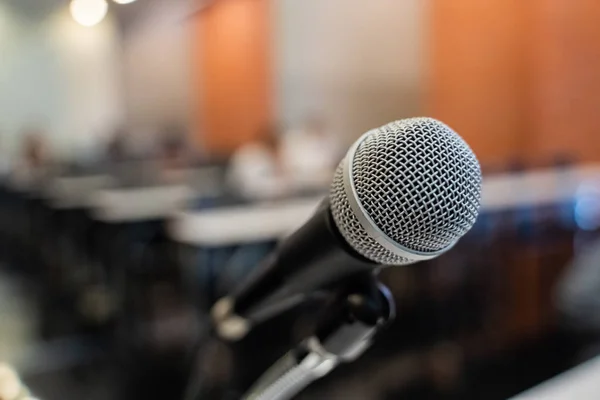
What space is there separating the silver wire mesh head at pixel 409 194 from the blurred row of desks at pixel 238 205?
1807 millimetres

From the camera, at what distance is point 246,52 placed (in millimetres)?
6141

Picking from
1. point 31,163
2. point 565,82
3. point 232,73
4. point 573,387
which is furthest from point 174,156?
point 573,387

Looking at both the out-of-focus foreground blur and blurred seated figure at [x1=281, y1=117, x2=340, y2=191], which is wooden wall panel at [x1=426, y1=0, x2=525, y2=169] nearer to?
the out-of-focus foreground blur

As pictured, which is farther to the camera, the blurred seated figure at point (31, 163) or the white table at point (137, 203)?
the white table at point (137, 203)

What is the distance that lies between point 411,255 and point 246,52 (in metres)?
5.92

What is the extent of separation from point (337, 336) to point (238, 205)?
8.06ft

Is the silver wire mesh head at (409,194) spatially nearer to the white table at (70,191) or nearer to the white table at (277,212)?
the white table at (277,212)

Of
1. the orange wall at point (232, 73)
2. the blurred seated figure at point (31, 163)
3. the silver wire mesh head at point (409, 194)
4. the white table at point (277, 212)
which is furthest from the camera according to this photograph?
the orange wall at point (232, 73)

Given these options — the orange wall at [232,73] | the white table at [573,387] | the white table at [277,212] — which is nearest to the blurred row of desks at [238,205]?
the white table at [277,212]

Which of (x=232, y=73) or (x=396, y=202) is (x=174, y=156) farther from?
(x=396, y=202)

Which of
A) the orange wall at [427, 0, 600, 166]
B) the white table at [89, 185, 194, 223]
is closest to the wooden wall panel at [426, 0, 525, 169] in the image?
the orange wall at [427, 0, 600, 166]

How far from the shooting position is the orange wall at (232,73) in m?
5.65

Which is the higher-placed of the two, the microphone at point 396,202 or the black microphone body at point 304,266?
the microphone at point 396,202

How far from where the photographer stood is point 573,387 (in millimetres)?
694
